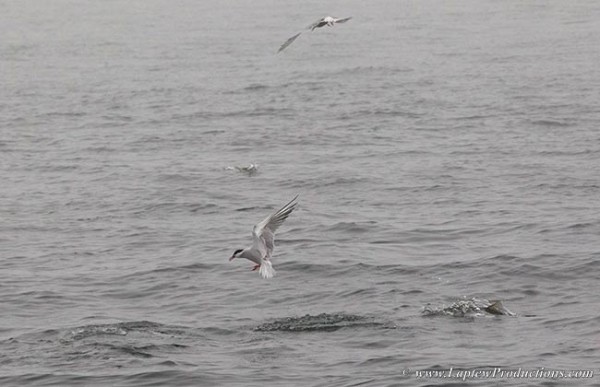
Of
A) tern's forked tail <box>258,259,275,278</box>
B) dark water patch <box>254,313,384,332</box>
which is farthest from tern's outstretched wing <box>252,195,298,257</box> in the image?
dark water patch <box>254,313,384,332</box>

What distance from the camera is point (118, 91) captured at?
41625mm

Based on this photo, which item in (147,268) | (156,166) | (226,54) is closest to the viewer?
(147,268)

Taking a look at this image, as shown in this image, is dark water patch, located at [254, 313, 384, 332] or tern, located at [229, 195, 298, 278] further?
dark water patch, located at [254, 313, 384, 332]

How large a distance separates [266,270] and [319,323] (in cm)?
151

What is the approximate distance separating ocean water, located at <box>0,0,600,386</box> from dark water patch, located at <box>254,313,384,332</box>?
0.16 feet

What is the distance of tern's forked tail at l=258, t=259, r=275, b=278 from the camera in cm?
1733

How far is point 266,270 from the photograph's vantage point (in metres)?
17.5

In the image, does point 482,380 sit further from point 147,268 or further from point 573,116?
point 573,116

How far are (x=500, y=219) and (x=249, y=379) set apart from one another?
A: 395 inches

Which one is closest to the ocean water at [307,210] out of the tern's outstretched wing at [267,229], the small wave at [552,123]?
the small wave at [552,123]

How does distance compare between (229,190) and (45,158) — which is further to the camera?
(45,158)

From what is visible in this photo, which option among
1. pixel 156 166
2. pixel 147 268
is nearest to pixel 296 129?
pixel 156 166

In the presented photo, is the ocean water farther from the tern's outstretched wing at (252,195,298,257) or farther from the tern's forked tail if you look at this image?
the tern's outstretched wing at (252,195,298,257)

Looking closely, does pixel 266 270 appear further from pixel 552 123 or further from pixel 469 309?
pixel 552 123
